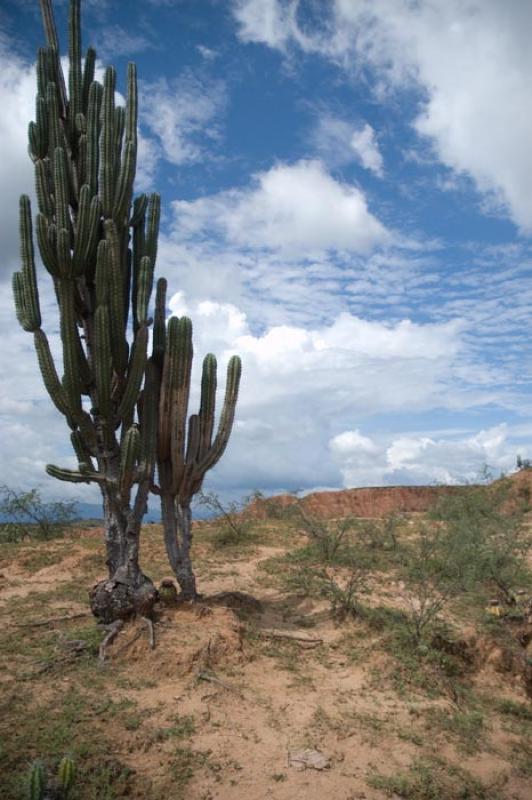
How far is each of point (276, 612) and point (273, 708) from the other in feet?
10.9

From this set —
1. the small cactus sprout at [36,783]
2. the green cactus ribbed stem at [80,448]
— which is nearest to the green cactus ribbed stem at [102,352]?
the green cactus ribbed stem at [80,448]

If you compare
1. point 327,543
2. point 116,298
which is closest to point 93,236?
point 116,298

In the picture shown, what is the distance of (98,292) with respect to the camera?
7.78 m

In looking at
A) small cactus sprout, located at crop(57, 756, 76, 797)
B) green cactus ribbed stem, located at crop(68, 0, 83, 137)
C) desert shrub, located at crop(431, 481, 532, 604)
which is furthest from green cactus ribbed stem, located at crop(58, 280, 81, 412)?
desert shrub, located at crop(431, 481, 532, 604)

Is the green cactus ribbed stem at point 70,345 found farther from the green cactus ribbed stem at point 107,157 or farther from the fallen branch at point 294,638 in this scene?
the fallen branch at point 294,638

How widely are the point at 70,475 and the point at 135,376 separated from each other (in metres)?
1.54

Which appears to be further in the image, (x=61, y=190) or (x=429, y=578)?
(x=429, y=578)

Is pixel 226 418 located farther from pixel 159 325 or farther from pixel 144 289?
pixel 144 289

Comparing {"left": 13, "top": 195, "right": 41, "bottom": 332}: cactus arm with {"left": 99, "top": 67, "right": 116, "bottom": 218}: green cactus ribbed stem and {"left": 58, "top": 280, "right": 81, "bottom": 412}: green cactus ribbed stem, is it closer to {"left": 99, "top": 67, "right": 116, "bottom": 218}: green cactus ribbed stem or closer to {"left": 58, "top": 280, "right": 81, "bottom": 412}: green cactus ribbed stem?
{"left": 58, "top": 280, "right": 81, "bottom": 412}: green cactus ribbed stem

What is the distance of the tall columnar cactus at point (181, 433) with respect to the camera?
8.27 m

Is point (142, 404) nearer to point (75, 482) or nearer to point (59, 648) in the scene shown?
point (75, 482)

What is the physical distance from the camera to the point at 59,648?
740 centimetres

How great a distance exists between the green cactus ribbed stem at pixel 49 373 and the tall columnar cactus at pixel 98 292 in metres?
0.01

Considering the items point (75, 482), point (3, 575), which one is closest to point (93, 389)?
point (75, 482)
